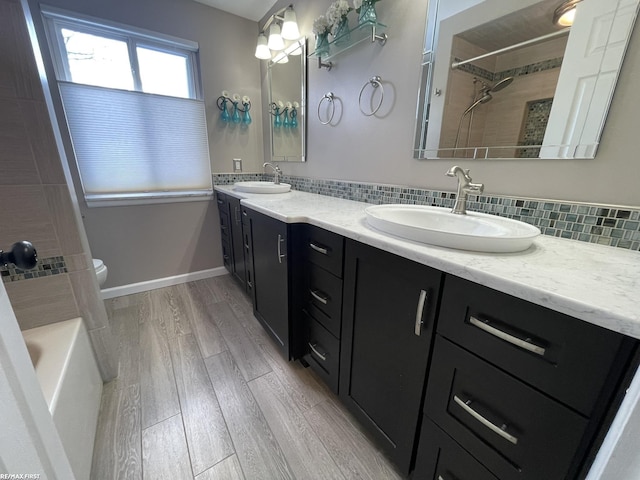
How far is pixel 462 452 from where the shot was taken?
2.19 ft

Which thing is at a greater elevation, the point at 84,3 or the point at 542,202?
the point at 84,3

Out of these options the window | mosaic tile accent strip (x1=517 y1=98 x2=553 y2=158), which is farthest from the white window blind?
mosaic tile accent strip (x1=517 y1=98 x2=553 y2=158)

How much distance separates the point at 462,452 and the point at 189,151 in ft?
8.53

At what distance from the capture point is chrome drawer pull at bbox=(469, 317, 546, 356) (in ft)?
1.63

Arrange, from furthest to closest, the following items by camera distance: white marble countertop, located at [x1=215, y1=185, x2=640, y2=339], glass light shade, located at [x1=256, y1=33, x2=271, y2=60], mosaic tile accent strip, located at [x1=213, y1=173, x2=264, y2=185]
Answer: mosaic tile accent strip, located at [x1=213, y1=173, x2=264, y2=185] → glass light shade, located at [x1=256, y1=33, x2=271, y2=60] → white marble countertop, located at [x1=215, y1=185, x2=640, y2=339]

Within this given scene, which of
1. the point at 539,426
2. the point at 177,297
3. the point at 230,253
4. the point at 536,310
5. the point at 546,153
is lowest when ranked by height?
the point at 177,297

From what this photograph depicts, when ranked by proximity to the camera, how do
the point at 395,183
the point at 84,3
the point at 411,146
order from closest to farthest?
the point at 411,146, the point at 395,183, the point at 84,3

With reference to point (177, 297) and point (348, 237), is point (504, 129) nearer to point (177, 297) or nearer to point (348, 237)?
point (348, 237)

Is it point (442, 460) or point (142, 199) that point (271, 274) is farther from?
point (142, 199)

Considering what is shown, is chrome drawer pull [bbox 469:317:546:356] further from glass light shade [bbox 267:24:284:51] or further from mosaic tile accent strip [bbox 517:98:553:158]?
glass light shade [bbox 267:24:284:51]

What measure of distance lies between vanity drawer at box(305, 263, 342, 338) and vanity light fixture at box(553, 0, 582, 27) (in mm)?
1137

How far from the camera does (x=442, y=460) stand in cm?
73

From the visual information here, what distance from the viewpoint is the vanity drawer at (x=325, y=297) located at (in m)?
1.05

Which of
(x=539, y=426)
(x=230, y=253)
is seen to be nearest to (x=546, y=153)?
(x=539, y=426)
